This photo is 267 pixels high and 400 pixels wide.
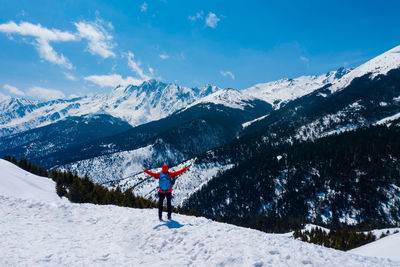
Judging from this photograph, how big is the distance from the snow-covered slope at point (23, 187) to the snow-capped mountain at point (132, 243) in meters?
2.55

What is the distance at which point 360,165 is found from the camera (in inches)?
4626

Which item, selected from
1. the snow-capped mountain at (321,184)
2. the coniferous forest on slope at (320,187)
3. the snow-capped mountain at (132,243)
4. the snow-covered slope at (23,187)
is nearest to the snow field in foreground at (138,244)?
the snow-capped mountain at (132,243)

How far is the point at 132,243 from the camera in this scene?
11.3 meters

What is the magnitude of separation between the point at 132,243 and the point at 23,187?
15.5m

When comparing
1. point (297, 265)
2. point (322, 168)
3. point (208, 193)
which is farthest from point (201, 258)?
point (208, 193)

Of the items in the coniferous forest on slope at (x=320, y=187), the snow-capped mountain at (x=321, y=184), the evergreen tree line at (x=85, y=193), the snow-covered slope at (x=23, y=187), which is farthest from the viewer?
the snow-capped mountain at (x=321, y=184)

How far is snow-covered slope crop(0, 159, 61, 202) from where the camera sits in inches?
717

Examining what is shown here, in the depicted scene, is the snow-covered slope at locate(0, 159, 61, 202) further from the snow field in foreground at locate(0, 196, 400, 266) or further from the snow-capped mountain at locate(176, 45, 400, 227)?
the snow-capped mountain at locate(176, 45, 400, 227)

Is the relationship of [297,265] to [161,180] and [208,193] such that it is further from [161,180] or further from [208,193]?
[208,193]

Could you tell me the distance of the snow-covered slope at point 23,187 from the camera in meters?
18.2

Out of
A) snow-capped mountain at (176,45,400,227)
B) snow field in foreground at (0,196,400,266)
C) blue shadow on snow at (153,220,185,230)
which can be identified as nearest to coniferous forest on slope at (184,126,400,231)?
snow-capped mountain at (176,45,400,227)

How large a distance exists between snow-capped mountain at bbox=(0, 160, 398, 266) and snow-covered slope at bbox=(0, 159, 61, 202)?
100 inches

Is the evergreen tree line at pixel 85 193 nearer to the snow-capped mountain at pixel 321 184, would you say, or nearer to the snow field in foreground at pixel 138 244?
the snow field in foreground at pixel 138 244

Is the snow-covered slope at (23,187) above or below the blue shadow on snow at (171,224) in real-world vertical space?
above
